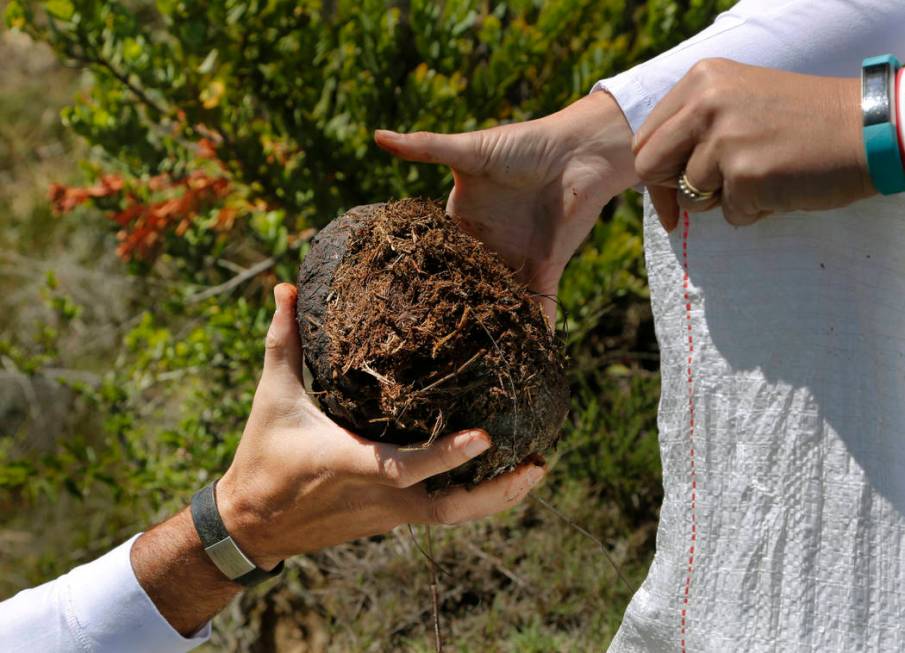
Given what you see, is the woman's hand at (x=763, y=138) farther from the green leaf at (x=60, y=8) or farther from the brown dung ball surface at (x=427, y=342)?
the green leaf at (x=60, y=8)

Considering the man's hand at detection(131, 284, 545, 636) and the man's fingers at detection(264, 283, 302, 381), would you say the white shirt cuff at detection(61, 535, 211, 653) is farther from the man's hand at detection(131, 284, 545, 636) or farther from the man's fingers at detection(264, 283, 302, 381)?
the man's fingers at detection(264, 283, 302, 381)

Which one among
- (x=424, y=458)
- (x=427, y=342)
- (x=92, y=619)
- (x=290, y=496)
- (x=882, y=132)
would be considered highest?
(x=882, y=132)

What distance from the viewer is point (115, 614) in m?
1.65

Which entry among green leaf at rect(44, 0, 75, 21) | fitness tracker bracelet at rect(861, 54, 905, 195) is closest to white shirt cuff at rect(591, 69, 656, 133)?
fitness tracker bracelet at rect(861, 54, 905, 195)

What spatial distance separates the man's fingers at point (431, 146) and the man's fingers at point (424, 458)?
0.56 m

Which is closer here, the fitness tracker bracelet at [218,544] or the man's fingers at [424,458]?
the man's fingers at [424,458]

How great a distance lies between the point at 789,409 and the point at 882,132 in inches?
22.2

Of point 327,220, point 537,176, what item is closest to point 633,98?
point 537,176

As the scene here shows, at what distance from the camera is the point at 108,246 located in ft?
13.9

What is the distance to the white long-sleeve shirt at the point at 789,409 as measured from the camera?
1.43 metres

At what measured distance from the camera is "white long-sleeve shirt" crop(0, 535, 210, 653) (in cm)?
164

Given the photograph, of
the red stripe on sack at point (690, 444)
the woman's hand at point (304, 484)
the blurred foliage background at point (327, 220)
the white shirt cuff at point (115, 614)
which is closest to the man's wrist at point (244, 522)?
the woman's hand at point (304, 484)

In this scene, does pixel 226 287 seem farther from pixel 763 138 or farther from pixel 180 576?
pixel 763 138

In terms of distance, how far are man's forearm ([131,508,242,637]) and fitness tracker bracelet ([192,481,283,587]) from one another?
0.06 feet
